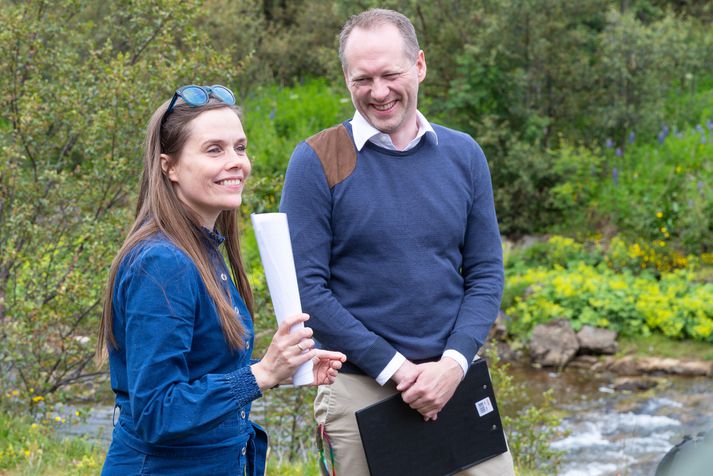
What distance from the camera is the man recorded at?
2.98m

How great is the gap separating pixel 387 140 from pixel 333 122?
11635mm

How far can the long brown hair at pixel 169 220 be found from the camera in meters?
2.25

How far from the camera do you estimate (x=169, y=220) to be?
2.29m

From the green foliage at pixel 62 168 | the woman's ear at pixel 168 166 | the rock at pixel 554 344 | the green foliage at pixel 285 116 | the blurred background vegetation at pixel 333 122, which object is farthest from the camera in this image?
Result: the green foliage at pixel 285 116

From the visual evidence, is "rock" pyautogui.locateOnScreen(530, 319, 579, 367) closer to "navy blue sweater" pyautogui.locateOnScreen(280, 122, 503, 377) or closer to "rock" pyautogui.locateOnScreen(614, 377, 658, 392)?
"rock" pyautogui.locateOnScreen(614, 377, 658, 392)

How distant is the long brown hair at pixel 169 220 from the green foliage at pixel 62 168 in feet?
11.0

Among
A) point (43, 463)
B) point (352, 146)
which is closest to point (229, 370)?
point (352, 146)

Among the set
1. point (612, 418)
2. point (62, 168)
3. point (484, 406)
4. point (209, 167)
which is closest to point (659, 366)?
point (612, 418)

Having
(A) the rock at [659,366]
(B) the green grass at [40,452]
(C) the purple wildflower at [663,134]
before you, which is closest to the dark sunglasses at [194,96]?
(B) the green grass at [40,452]

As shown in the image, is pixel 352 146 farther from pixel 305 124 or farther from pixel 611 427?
pixel 305 124

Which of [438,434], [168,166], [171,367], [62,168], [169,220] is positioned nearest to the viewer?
[171,367]

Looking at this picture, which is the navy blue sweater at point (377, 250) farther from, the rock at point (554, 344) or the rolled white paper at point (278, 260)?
the rock at point (554, 344)

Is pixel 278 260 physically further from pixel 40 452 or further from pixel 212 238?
pixel 40 452

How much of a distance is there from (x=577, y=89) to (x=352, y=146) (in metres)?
10.5
